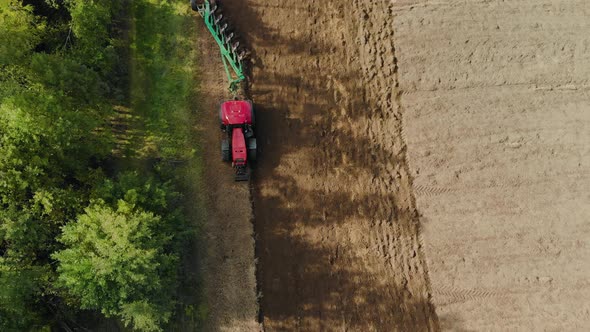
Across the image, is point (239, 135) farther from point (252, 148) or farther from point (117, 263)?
point (117, 263)

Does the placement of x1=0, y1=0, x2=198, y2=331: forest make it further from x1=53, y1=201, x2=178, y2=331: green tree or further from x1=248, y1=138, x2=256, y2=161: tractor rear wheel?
x1=248, y1=138, x2=256, y2=161: tractor rear wheel

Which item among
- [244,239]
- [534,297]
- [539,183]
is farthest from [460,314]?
[244,239]

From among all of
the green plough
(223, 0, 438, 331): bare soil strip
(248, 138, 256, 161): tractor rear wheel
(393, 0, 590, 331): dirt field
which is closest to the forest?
the green plough

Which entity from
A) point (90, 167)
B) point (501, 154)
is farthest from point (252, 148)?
point (501, 154)

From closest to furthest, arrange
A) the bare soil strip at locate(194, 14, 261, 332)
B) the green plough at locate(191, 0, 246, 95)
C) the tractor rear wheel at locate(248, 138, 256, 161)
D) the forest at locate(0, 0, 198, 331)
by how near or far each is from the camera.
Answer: the forest at locate(0, 0, 198, 331) → the bare soil strip at locate(194, 14, 261, 332) → the tractor rear wheel at locate(248, 138, 256, 161) → the green plough at locate(191, 0, 246, 95)

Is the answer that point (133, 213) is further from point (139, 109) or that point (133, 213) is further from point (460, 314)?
point (460, 314)

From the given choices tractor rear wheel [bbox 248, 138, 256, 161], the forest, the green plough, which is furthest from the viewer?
the green plough
